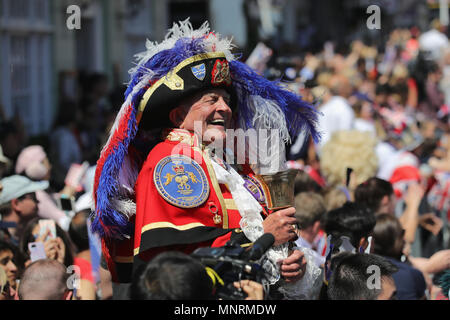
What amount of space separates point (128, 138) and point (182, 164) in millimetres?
274

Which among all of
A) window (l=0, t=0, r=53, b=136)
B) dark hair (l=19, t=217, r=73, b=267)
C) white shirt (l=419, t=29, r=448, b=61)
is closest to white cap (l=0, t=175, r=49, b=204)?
dark hair (l=19, t=217, r=73, b=267)

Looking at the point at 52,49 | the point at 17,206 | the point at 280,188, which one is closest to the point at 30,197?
the point at 17,206

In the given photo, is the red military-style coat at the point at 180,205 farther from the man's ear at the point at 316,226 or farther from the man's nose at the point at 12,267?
the man's ear at the point at 316,226

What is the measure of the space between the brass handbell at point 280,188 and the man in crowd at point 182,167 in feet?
0.15

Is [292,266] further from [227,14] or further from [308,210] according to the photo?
[227,14]

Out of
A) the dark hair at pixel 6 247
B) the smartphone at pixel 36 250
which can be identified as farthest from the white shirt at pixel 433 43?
the smartphone at pixel 36 250

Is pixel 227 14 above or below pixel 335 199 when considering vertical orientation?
above

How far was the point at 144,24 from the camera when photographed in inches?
548

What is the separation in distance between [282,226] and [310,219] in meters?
1.57

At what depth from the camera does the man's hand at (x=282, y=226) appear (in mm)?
2855

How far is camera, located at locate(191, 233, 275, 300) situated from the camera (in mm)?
2402

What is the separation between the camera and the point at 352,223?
12.5 ft

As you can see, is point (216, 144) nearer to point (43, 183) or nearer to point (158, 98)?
point (158, 98)
